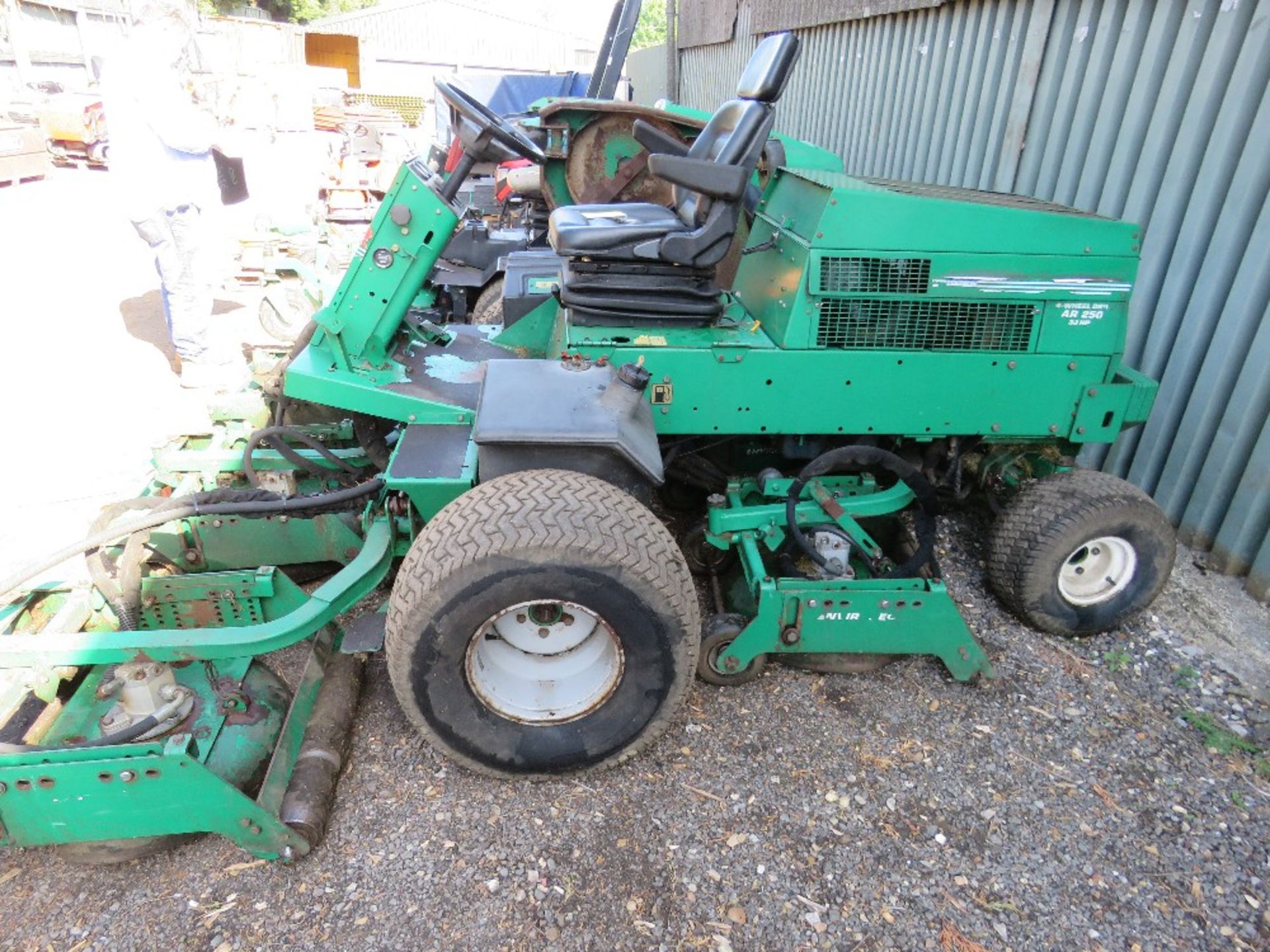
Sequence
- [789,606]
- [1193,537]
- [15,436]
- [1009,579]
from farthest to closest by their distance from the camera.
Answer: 1. [15,436]
2. [1193,537]
3. [1009,579]
4. [789,606]

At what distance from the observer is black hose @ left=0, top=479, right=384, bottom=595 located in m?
2.76

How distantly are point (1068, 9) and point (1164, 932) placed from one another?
14.1 feet

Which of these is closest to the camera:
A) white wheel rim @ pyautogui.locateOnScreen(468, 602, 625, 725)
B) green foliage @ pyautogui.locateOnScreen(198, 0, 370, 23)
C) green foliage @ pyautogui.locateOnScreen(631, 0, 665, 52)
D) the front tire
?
the front tire

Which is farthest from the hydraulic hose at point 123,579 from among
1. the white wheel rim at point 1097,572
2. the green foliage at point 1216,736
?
the green foliage at point 1216,736

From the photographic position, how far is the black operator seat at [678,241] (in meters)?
2.91

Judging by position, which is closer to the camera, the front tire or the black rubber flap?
the front tire

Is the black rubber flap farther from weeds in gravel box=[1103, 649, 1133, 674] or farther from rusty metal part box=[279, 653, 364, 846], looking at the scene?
weeds in gravel box=[1103, 649, 1133, 674]

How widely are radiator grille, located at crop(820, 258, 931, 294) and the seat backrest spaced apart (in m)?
0.45

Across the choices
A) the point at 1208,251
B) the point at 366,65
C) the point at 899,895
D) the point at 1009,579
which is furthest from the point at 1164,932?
the point at 366,65

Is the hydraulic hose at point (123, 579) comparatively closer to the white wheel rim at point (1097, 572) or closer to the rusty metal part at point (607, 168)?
the white wheel rim at point (1097, 572)

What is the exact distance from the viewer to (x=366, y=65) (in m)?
24.1

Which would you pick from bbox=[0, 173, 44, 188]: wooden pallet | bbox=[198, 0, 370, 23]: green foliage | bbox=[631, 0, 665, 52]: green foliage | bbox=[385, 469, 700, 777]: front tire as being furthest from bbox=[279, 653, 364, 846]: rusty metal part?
bbox=[631, 0, 665, 52]: green foliage

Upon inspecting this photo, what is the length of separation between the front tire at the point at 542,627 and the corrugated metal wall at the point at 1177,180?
2.72 m

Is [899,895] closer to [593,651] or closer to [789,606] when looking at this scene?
[789,606]
